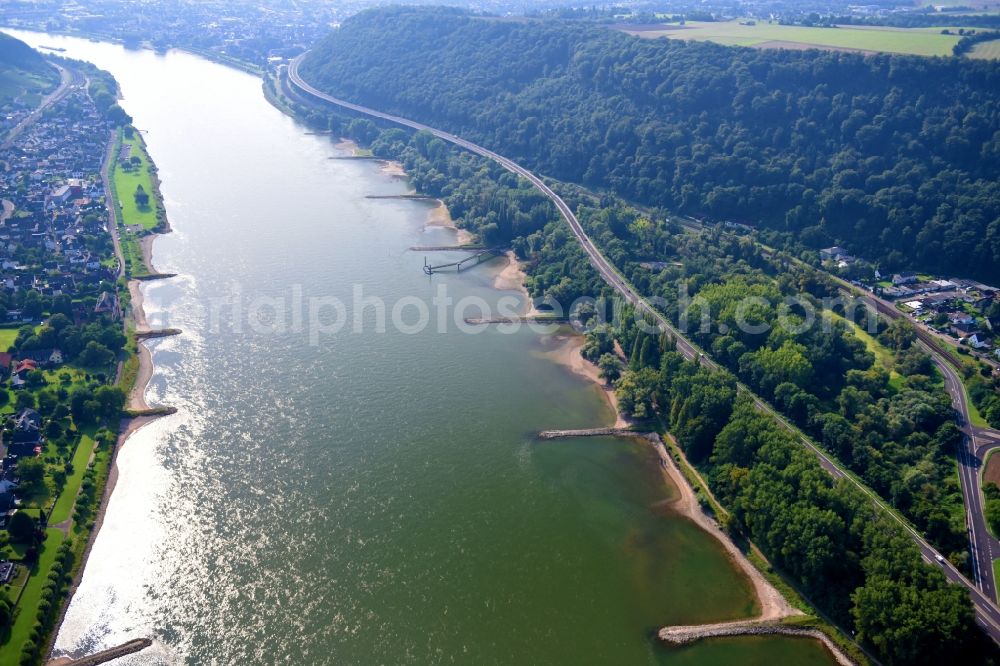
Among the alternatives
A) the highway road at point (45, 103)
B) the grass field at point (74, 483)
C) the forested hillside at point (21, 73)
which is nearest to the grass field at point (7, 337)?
the grass field at point (74, 483)

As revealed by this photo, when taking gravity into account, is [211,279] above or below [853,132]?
below

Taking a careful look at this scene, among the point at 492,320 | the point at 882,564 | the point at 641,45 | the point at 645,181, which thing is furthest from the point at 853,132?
the point at 882,564

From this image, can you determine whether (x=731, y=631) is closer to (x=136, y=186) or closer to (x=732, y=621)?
(x=732, y=621)

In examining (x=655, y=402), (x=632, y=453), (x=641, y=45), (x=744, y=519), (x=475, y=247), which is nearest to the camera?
(x=744, y=519)

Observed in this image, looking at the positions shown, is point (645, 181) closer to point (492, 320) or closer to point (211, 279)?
point (492, 320)

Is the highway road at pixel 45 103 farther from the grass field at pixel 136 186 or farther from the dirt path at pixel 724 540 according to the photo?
the dirt path at pixel 724 540

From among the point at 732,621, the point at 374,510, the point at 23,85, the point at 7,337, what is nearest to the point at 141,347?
the point at 7,337
